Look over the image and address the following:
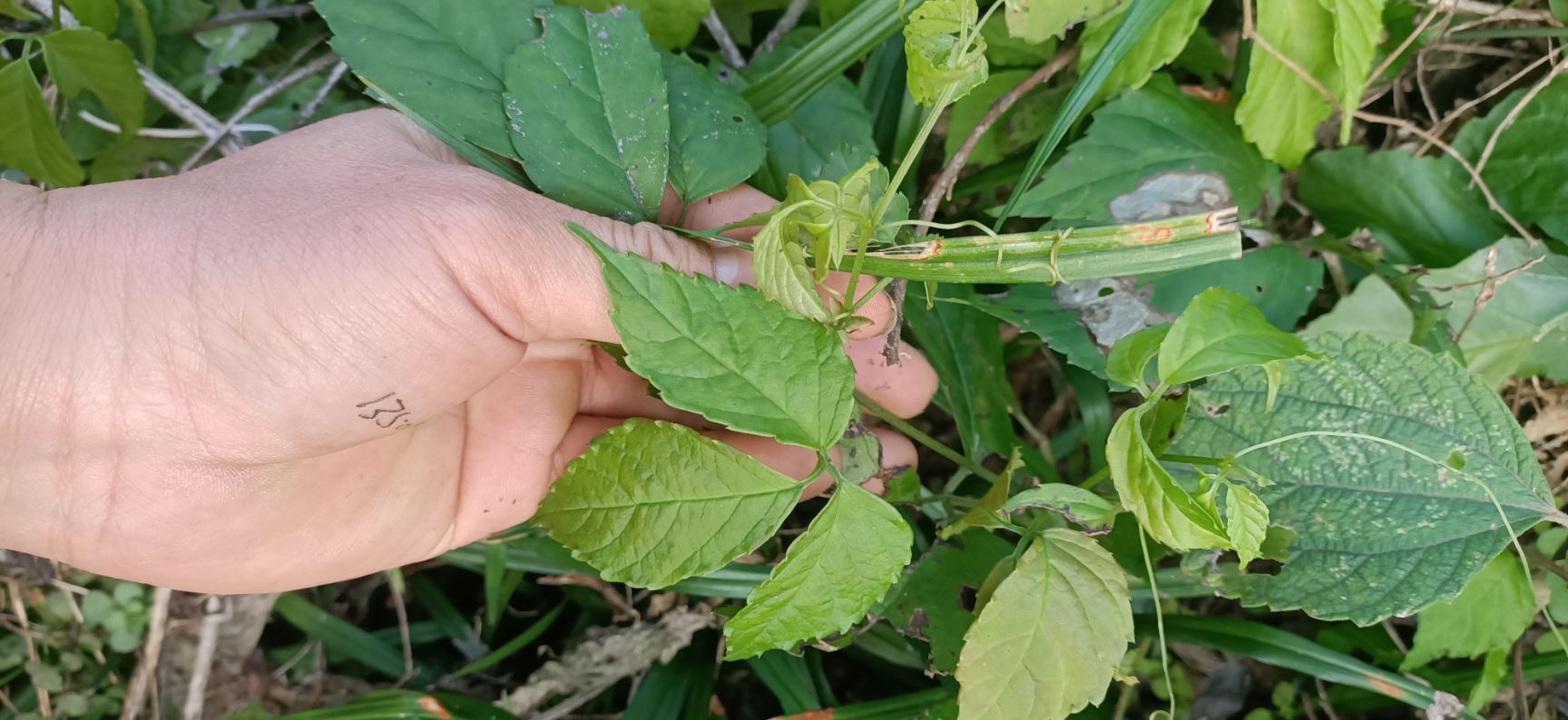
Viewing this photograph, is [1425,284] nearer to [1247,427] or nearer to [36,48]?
[1247,427]

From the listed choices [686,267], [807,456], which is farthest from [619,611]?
[686,267]

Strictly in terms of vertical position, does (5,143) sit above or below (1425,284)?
above

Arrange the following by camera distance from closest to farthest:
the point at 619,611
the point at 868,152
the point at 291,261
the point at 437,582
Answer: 1. the point at 291,261
2. the point at 868,152
3. the point at 619,611
4. the point at 437,582

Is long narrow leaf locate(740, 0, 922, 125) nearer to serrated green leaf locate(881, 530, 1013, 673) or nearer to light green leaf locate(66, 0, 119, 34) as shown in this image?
serrated green leaf locate(881, 530, 1013, 673)

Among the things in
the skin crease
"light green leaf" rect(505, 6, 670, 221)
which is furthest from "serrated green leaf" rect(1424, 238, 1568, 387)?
"light green leaf" rect(505, 6, 670, 221)

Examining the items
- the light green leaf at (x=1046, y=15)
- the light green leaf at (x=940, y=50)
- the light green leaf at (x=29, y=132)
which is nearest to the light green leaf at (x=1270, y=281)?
the light green leaf at (x=1046, y=15)

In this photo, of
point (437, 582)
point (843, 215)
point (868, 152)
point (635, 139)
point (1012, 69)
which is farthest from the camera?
point (437, 582)

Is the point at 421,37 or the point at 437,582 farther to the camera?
the point at 437,582
